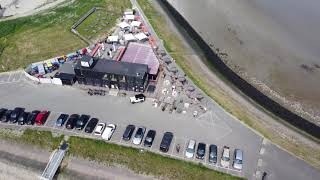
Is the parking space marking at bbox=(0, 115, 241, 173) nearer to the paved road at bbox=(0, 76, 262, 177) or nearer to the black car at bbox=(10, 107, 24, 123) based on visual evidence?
the paved road at bbox=(0, 76, 262, 177)

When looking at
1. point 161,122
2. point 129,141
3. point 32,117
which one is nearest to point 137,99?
point 161,122

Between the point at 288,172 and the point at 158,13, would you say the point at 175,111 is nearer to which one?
the point at 288,172

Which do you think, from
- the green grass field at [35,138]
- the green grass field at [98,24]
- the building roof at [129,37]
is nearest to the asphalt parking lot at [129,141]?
the green grass field at [35,138]

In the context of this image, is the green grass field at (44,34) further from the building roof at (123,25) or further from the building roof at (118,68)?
the building roof at (118,68)

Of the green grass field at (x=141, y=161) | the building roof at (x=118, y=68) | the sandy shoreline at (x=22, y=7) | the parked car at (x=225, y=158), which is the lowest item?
the green grass field at (x=141, y=161)

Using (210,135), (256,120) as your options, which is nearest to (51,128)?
(210,135)
